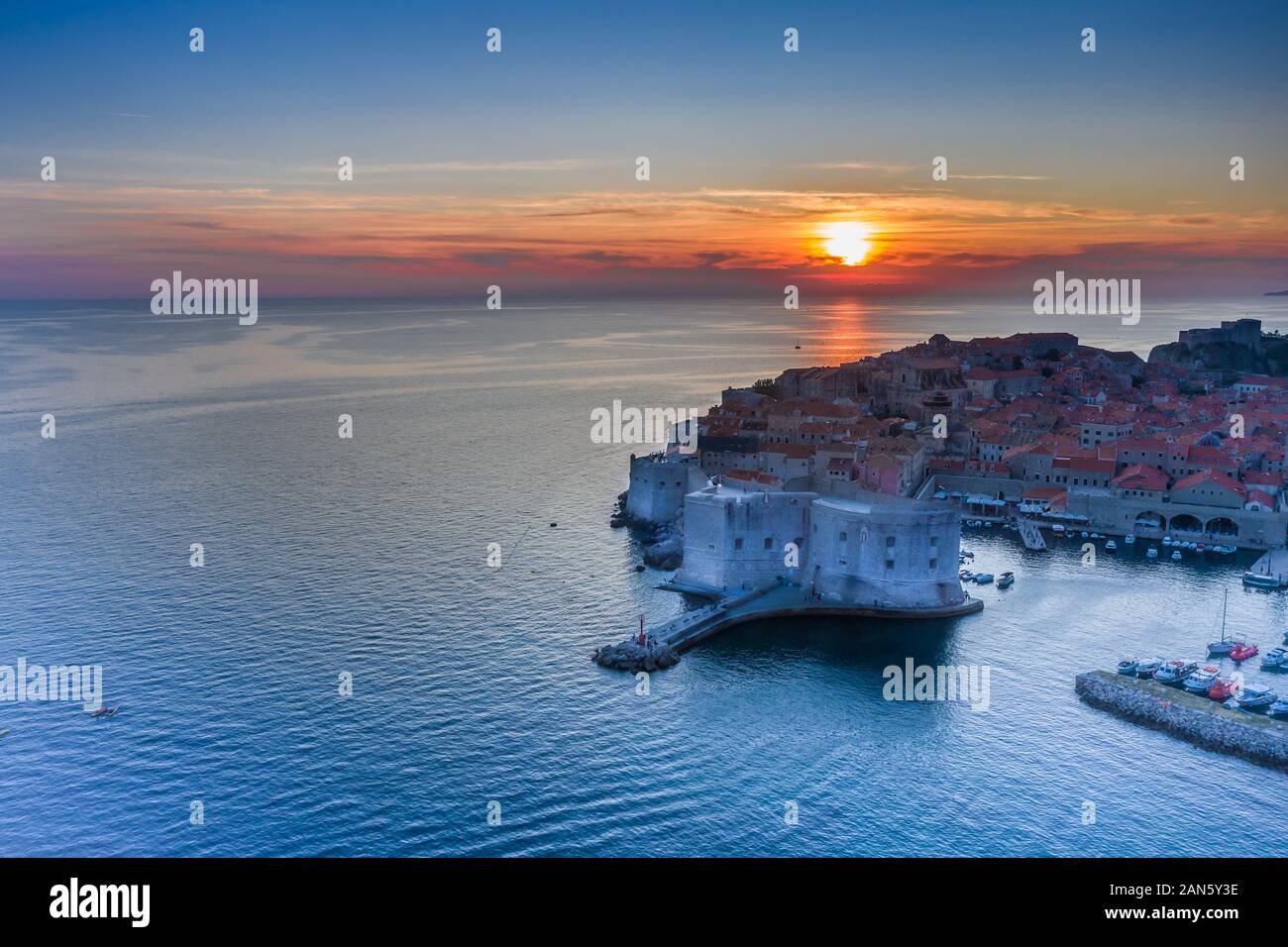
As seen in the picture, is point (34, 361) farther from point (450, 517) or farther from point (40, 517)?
point (450, 517)

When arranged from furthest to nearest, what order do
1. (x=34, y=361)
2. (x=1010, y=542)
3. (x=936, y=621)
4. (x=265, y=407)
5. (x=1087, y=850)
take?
(x=34, y=361) < (x=265, y=407) < (x=1010, y=542) < (x=936, y=621) < (x=1087, y=850)

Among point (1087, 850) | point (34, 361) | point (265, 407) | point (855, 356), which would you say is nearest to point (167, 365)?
point (34, 361)

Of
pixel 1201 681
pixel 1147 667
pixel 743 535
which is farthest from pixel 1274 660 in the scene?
pixel 743 535

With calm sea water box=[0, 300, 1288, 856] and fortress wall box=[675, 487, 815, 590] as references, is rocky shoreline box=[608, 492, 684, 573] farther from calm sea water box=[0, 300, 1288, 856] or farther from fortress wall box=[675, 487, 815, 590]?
fortress wall box=[675, 487, 815, 590]

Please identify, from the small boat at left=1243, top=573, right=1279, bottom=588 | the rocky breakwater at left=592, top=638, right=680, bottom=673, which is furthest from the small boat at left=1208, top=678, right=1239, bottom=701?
the rocky breakwater at left=592, top=638, right=680, bottom=673

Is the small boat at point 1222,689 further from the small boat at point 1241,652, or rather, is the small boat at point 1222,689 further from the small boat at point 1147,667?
the small boat at point 1241,652

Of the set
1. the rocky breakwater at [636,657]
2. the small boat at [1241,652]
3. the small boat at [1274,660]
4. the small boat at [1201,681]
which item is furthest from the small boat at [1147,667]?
the rocky breakwater at [636,657]

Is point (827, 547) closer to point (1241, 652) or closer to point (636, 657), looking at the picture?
point (636, 657)
